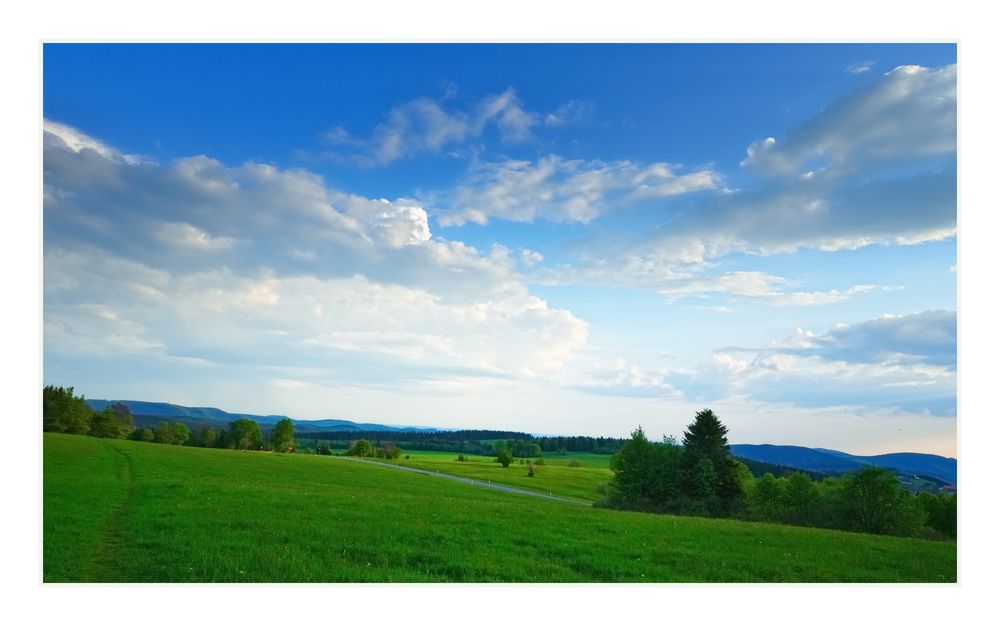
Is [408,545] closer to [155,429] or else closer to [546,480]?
[546,480]

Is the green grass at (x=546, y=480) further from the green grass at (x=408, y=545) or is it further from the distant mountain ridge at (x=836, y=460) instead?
the green grass at (x=408, y=545)

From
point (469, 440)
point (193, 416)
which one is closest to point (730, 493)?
point (469, 440)

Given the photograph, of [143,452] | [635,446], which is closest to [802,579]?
[635,446]

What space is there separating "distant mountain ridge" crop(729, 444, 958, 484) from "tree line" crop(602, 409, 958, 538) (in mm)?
598

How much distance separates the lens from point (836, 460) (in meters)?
27.3

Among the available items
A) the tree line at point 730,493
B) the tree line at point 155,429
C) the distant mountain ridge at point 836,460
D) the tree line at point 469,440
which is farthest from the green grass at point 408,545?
the tree line at point 469,440

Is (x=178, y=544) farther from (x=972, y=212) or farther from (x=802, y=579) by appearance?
(x=972, y=212)

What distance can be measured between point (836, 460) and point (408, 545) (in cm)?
2346

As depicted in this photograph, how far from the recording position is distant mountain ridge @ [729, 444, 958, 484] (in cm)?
1835

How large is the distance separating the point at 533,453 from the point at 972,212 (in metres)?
99.6

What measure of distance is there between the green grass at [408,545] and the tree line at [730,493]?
20.1ft

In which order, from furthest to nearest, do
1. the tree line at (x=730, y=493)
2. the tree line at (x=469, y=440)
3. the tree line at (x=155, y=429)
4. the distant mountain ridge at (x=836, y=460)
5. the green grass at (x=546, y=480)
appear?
the tree line at (x=469, y=440)
the tree line at (x=155, y=429)
the green grass at (x=546, y=480)
the tree line at (x=730, y=493)
the distant mountain ridge at (x=836, y=460)

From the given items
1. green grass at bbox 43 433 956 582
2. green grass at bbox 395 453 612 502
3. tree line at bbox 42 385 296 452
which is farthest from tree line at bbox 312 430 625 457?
green grass at bbox 43 433 956 582

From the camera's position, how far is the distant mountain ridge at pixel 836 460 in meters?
18.4
